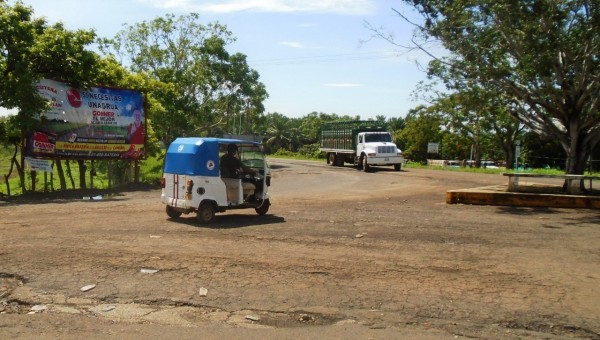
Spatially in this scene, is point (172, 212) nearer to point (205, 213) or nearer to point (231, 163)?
point (205, 213)

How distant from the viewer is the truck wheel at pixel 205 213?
38.5 ft

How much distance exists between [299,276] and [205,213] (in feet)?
15.7

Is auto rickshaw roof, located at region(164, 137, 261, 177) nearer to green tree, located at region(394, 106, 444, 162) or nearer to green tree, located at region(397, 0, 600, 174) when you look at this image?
green tree, located at region(397, 0, 600, 174)

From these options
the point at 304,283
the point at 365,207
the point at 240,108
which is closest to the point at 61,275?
the point at 304,283

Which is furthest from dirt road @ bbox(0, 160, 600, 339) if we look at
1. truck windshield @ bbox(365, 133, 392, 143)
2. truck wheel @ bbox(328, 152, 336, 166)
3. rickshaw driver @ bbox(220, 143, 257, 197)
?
truck wheel @ bbox(328, 152, 336, 166)

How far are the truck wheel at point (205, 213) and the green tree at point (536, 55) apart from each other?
29.7 ft

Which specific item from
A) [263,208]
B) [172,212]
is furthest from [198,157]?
[263,208]

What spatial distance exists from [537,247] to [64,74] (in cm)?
1631

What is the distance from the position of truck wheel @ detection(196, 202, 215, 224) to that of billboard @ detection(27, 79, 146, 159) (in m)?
9.73

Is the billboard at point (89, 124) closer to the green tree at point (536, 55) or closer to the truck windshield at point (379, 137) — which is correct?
the green tree at point (536, 55)

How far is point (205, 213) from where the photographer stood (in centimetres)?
1180

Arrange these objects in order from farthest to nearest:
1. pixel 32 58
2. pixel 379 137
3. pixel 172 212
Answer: pixel 379 137, pixel 32 58, pixel 172 212

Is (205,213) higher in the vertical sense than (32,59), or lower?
lower

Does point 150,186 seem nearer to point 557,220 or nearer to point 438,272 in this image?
point 557,220
